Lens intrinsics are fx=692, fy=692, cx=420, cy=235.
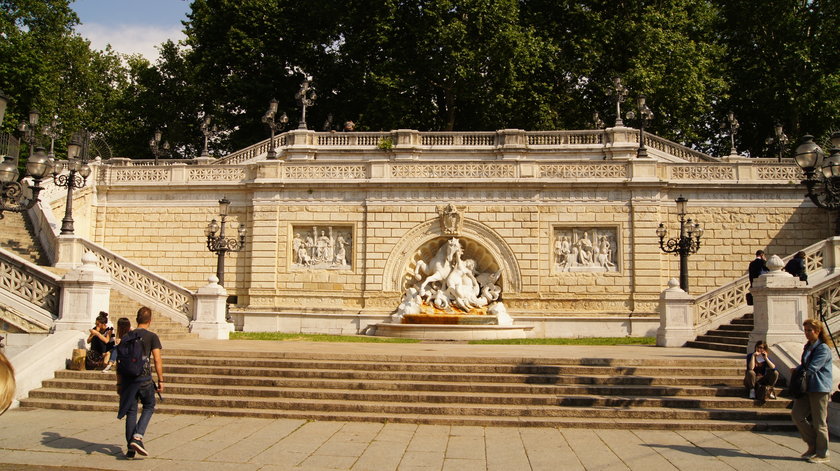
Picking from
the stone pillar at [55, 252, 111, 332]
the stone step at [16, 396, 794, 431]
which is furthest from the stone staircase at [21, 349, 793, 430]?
the stone pillar at [55, 252, 111, 332]

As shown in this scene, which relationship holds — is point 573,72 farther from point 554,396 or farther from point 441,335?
point 554,396

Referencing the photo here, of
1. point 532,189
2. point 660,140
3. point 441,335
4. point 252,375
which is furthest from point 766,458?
point 660,140

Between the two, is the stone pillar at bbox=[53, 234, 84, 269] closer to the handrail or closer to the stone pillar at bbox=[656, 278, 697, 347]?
the handrail

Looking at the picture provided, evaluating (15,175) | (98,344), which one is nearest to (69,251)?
(15,175)

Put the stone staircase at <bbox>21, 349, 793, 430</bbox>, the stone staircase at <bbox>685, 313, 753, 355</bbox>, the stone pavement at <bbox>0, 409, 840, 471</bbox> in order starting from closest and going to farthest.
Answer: the stone pavement at <bbox>0, 409, 840, 471</bbox>, the stone staircase at <bbox>21, 349, 793, 430</bbox>, the stone staircase at <bbox>685, 313, 753, 355</bbox>

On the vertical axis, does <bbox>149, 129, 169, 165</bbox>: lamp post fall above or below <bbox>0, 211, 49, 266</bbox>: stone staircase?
above

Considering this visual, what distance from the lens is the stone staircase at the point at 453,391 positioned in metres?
10.6

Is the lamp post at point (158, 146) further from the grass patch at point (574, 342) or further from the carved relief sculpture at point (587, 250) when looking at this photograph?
the grass patch at point (574, 342)

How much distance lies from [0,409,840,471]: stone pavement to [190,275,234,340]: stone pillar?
7.58m

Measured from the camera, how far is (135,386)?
828 cm

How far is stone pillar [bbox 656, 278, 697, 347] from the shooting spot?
17250mm

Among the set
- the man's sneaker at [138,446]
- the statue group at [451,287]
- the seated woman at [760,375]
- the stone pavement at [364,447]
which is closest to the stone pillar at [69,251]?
the statue group at [451,287]

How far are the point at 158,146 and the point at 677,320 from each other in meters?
27.0

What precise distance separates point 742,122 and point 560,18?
1282cm
